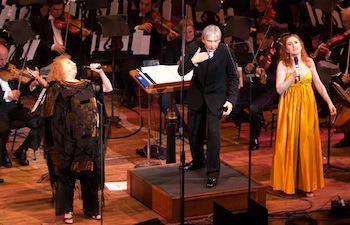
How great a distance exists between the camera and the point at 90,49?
11055 mm

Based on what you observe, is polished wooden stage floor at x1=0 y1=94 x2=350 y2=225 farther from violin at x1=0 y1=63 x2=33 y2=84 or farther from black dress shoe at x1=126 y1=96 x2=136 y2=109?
violin at x1=0 y1=63 x2=33 y2=84

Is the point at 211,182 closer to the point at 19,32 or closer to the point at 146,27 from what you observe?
the point at 19,32

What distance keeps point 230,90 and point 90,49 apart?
404 centimetres

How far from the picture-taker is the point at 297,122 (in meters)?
7.82

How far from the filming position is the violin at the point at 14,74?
865 centimetres

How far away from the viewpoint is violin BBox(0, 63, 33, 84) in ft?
28.4

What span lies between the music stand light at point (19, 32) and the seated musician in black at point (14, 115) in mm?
399

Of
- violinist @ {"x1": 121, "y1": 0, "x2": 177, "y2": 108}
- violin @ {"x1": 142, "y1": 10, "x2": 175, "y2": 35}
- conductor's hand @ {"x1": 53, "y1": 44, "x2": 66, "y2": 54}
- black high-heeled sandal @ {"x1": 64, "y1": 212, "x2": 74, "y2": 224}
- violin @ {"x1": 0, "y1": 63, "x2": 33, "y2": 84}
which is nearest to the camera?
black high-heeled sandal @ {"x1": 64, "y1": 212, "x2": 74, "y2": 224}

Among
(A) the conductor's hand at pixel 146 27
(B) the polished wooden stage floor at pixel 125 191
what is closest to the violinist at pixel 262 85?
(B) the polished wooden stage floor at pixel 125 191

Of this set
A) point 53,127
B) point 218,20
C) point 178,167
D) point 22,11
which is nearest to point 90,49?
point 22,11

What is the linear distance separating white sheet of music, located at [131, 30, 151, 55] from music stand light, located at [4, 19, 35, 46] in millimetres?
1532

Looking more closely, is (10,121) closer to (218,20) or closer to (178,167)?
(178,167)

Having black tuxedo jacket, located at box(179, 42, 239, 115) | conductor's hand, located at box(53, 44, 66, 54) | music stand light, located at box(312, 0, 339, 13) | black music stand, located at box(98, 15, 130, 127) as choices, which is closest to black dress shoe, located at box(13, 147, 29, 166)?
conductor's hand, located at box(53, 44, 66, 54)

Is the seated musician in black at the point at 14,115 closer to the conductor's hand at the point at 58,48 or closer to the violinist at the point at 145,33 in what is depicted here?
the conductor's hand at the point at 58,48
